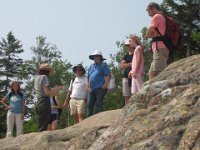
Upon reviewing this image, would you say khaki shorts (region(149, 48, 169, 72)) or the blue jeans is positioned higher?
khaki shorts (region(149, 48, 169, 72))

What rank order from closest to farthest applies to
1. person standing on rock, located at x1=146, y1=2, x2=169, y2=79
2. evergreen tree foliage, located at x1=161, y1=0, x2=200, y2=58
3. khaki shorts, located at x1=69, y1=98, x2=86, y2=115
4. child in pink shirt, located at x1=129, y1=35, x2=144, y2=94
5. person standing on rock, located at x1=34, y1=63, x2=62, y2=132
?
1. person standing on rock, located at x1=146, y1=2, x2=169, y2=79
2. child in pink shirt, located at x1=129, y1=35, x2=144, y2=94
3. person standing on rock, located at x1=34, y1=63, x2=62, y2=132
4. khaki shorts, located at x1=69, y1=98, x2=86, y2=115
5. evergreen tree foliage, located at x1=161, y1=0, x2=200, y2=58

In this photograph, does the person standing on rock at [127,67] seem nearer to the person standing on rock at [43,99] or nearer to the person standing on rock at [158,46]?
the person standing on rock at [158,46]

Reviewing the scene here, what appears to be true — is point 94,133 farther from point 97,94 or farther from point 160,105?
point 97,94

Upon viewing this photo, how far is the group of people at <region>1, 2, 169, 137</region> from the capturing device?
910 centimetres

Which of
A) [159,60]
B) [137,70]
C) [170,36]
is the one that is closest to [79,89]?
[137,70]

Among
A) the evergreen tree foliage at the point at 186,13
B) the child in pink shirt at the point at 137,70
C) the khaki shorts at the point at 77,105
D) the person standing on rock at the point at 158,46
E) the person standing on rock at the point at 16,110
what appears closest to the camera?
the person standing on rock at the point at 158,46

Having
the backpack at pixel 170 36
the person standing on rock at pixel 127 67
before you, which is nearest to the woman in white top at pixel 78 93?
Result: the person standing on rock at pixel 127 67

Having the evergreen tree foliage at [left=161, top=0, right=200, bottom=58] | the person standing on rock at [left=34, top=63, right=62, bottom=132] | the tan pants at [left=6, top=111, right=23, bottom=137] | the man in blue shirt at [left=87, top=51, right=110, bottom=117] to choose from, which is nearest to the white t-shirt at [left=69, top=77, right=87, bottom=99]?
the man in blue shirt at [left=87, top=51, right=110, bottom=117]

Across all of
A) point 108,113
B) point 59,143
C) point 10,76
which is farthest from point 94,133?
point 10,76

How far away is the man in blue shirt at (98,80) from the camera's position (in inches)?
432

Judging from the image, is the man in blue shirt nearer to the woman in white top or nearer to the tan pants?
the woman in white top

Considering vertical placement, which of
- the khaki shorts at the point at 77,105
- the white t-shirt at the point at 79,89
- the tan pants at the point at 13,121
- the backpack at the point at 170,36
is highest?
the backpack at the point at 170,36

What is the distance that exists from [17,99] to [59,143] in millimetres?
4343

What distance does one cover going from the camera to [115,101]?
52781 millimetres
